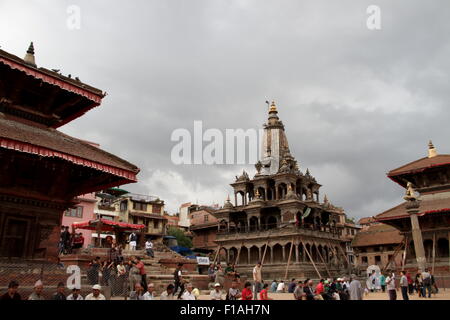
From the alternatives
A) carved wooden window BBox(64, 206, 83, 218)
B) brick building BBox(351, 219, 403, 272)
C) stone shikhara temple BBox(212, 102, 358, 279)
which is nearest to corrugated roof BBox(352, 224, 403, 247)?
brick building BBox(351, 219, 403, 272)

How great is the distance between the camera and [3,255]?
11.7 metres

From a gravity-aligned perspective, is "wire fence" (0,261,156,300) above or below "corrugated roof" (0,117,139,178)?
below

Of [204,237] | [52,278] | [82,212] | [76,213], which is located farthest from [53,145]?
[204,237]

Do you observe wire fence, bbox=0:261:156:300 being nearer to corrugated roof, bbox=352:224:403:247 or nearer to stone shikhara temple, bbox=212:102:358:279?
stone shikhara temple, bbox=212:102:358:279

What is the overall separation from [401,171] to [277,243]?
16144 millimetres

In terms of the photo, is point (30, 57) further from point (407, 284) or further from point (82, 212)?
point (82, 212)

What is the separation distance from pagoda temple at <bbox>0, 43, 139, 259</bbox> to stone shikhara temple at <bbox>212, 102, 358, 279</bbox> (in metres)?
29.7

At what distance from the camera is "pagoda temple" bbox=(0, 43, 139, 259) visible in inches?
464

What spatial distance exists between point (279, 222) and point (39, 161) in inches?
1423

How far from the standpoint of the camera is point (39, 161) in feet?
39.5

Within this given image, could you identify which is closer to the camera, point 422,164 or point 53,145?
point 53,145
